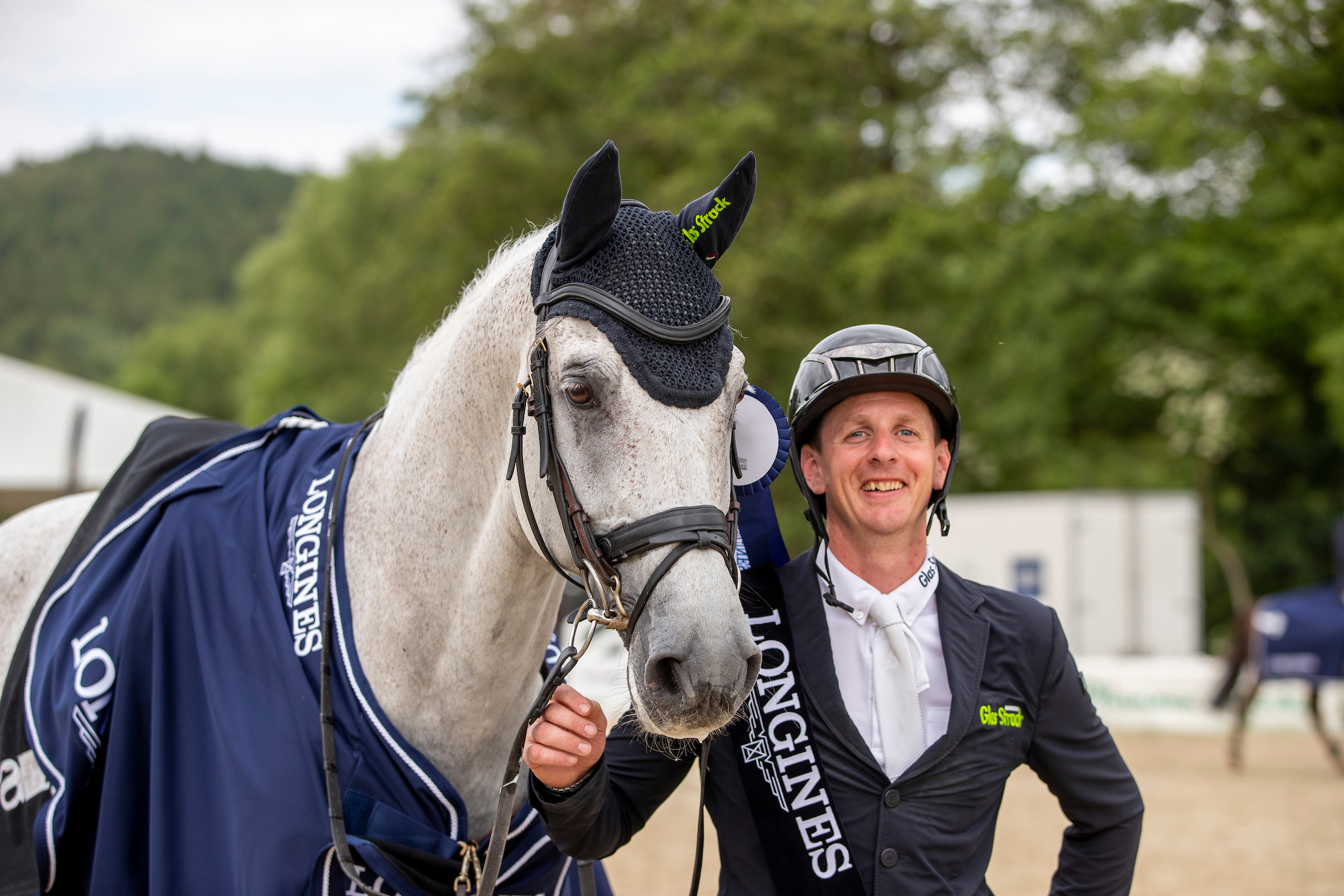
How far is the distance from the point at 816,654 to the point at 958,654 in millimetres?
278

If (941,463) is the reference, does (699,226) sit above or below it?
above

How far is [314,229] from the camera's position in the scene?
30531 mm

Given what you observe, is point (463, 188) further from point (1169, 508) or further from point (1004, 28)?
point (1169, 508)

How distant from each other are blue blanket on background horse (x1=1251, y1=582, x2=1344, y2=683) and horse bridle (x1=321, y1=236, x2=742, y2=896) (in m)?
9.25

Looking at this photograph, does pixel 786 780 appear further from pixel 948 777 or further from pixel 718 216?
pixel 718 216

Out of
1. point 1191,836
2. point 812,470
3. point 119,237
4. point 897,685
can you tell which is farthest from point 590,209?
point 119,237

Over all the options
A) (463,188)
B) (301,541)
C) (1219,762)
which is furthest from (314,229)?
(301,541)

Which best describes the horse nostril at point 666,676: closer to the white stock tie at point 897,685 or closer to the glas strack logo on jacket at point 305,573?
the white stock tie at point 897,685

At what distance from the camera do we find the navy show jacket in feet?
6.41

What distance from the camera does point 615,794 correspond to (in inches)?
83.1

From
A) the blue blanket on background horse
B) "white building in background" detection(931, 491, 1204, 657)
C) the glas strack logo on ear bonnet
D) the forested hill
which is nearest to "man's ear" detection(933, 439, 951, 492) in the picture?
the glas strack logo on ear bonnet

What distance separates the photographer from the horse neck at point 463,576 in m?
2.14

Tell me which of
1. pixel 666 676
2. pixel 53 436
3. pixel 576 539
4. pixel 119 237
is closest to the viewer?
pixel 666 676

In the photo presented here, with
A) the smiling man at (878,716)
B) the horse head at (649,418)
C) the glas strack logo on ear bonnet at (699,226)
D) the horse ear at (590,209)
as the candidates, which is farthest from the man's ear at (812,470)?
the horse ear at (590,209)
